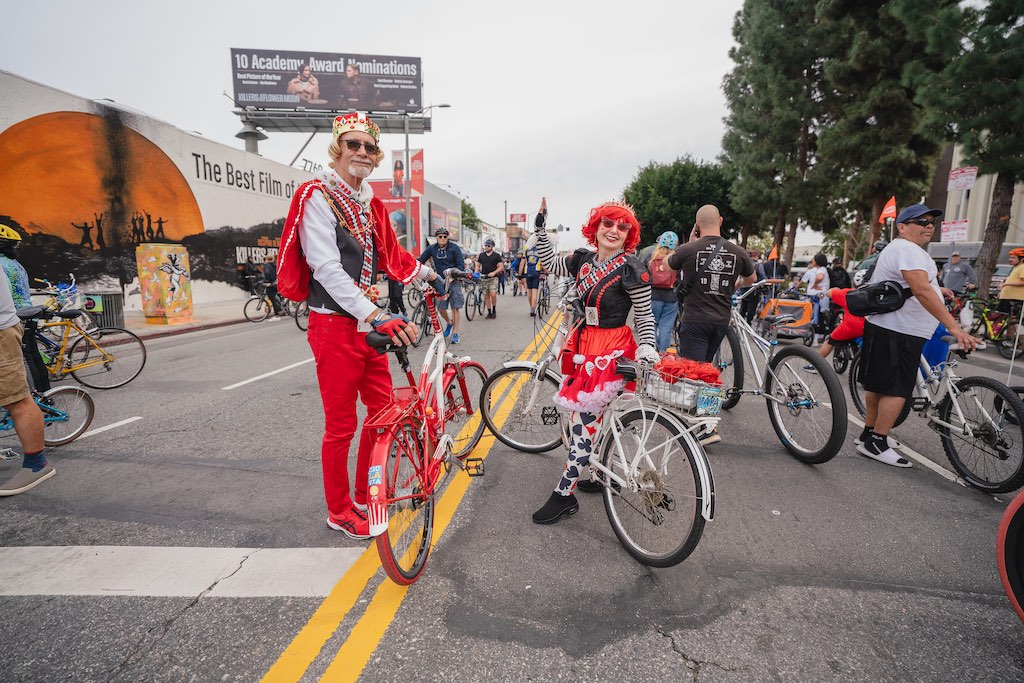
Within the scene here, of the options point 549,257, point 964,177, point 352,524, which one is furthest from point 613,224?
point 964,177

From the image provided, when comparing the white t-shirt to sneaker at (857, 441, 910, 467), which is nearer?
the white t-shirt

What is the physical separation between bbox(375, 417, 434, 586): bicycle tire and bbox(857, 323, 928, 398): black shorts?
3658 millimetres

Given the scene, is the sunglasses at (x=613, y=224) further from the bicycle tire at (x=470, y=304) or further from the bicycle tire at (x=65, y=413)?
the bicycle tire at (x=470, y=304)

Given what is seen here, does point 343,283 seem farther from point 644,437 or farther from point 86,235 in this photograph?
point 86,235

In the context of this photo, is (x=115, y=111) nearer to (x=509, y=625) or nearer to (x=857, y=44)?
(x=509, y=625)

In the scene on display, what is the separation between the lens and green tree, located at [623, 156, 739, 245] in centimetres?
3841

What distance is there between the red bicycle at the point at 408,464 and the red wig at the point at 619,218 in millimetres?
997

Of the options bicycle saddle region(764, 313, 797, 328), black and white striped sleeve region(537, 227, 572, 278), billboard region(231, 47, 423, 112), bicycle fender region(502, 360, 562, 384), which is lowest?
bicycle saddle region(764, 313, 797, 328)

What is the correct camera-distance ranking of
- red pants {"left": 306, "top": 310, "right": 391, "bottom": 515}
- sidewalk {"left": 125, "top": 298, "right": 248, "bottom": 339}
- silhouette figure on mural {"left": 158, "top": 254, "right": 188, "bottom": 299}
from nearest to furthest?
red pants {"left": 306, "top": 310, "right": 391, "bottom": 515}
sidewalk {"left": 125, "top": 298, "right": 248, "bottom": 339}
silhouette figure on mural {"left": 158, "top": 254, "right": 188, "bottom": 299}

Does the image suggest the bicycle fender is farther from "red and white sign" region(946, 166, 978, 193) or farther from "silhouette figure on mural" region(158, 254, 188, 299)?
"silhouette figure on mural" region(158, 254, 188, 299)

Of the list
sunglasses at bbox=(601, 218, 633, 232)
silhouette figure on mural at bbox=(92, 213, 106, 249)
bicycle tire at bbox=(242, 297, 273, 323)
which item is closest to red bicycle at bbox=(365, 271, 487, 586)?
sunglasses at bbox=(601, 218, 633, 232)

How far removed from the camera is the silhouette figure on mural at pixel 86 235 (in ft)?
43.8

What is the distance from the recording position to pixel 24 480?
140 inches

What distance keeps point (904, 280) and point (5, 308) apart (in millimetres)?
6521
